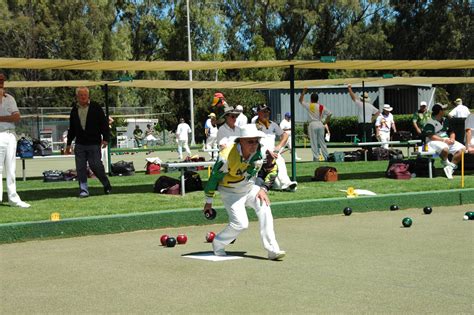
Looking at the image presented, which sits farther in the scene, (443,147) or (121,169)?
(121,169)

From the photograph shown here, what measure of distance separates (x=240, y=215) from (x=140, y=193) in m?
6.34

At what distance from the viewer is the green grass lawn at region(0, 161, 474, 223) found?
12.0 metres

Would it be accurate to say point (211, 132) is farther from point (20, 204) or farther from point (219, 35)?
point (219, 35)

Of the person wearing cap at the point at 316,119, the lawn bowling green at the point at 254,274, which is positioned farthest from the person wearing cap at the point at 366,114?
the lawn bowling green at the point at 254,274

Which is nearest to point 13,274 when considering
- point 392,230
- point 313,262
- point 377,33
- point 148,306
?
point 148,306

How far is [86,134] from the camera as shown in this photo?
1362cm

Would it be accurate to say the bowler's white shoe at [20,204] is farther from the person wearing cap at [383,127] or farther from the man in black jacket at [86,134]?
the person wearing cap at [383,127]

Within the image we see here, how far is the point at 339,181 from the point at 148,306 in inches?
407

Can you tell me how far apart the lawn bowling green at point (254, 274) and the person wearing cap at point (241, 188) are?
28cm

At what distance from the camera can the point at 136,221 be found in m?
11.2

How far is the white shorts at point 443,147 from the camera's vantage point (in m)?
16.6

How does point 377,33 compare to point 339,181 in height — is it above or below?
above

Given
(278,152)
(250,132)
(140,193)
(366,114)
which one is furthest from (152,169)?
(250,132)

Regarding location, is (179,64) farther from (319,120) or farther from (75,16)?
(75,16)
